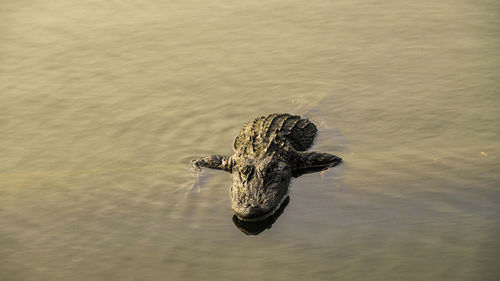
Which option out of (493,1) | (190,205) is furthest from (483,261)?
(493,1)

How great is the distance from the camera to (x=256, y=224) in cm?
684

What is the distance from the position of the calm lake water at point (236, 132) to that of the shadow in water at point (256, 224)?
0.31ft

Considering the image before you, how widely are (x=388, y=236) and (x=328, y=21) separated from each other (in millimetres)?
6717

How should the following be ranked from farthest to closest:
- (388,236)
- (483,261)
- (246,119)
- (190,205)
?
(246,119), (190,205), (388,236), (483,261)

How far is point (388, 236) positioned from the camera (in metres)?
6.36

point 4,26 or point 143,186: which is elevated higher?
point 4,26

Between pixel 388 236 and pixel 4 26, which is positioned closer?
pixel 388 236

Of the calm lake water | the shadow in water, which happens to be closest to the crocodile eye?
the calm lake water

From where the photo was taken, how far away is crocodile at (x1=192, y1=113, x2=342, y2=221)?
23.0 ft

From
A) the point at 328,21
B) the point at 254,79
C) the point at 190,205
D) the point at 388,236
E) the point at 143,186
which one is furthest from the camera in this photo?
the point at 328,21

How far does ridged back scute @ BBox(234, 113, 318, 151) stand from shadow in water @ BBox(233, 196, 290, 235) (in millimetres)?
1275

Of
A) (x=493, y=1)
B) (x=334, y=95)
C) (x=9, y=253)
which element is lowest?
(x=9, y=253)

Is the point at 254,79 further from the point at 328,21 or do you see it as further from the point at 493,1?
the point at 493,1

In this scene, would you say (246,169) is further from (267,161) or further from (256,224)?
(256,224)
